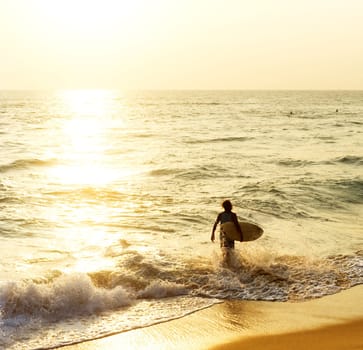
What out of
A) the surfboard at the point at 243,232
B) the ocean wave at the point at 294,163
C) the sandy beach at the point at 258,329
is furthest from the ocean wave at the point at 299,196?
the sandy beach at the point at 258,329

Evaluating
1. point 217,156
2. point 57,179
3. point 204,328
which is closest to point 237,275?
point 204,328

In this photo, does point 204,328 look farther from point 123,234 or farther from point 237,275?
point 123,234

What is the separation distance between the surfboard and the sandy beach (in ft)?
6.88

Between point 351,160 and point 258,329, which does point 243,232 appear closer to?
point 258,329

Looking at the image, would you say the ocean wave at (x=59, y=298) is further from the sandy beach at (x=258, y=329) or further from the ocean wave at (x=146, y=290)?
the sandy beach at (x=258, y=329)

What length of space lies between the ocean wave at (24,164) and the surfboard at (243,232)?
18.3 m

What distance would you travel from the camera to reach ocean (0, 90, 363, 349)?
1063cm

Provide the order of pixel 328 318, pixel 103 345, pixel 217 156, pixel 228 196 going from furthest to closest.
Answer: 1. pixel 217 156
2. pixel 228 196
3. pixel 328 318
4. pixel 103 345

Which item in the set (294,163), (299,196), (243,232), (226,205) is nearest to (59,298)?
(226,205)

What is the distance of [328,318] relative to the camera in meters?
9.91

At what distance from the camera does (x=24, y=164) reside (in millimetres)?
31156

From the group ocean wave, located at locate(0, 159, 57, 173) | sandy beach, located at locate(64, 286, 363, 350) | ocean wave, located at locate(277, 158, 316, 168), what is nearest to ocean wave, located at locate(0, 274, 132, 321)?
sandy beach, located at locate(64, 286, 363, 350)

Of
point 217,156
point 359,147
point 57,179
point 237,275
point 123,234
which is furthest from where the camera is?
point 359,147

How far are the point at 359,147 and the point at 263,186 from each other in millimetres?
17489
